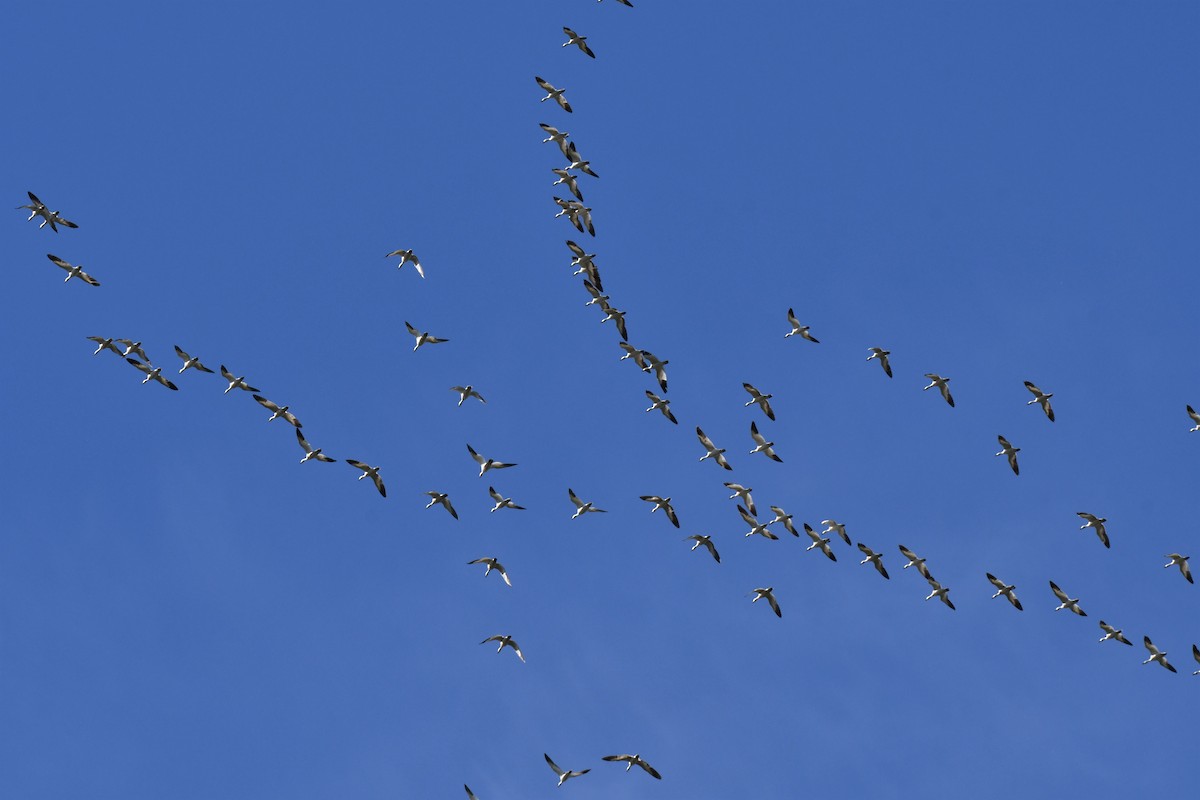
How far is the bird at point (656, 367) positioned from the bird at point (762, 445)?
176 inches

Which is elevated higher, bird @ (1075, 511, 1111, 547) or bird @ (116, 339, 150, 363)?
bird @ (116, 339, 150, 363)

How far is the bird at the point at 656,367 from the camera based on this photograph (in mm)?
96812

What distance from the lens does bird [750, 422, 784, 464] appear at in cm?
9694

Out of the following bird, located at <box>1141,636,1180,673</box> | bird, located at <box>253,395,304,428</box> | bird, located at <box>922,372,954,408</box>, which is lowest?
bird, located at <box>1141,636,1180,673</box>

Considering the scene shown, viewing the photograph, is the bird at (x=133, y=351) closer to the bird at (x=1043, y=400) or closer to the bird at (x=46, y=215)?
the bird at (x=46, y=215)

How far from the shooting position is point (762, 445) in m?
96.9

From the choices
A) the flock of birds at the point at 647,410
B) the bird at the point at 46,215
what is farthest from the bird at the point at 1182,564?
the bird at the point at 46,215

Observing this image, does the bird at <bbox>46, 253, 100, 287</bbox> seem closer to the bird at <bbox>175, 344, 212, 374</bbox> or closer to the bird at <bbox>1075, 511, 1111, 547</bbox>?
the bird at <bbox>175, 344, 212, 374</bbox>

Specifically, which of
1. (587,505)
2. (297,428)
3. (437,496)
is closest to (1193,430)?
(587,505)

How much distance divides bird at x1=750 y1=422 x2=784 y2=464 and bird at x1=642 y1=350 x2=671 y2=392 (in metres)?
4.47

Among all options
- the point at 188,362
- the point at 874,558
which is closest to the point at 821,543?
the point at 874,558

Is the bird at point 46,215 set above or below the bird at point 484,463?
above

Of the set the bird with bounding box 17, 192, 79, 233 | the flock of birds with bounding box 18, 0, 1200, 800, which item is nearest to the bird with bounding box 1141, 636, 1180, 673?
the flock of birds with bounding box 18, 0, 1200, 800

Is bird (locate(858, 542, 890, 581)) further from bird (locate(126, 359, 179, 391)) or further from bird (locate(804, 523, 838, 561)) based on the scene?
bird (locate(126, 359, 179, 391))
